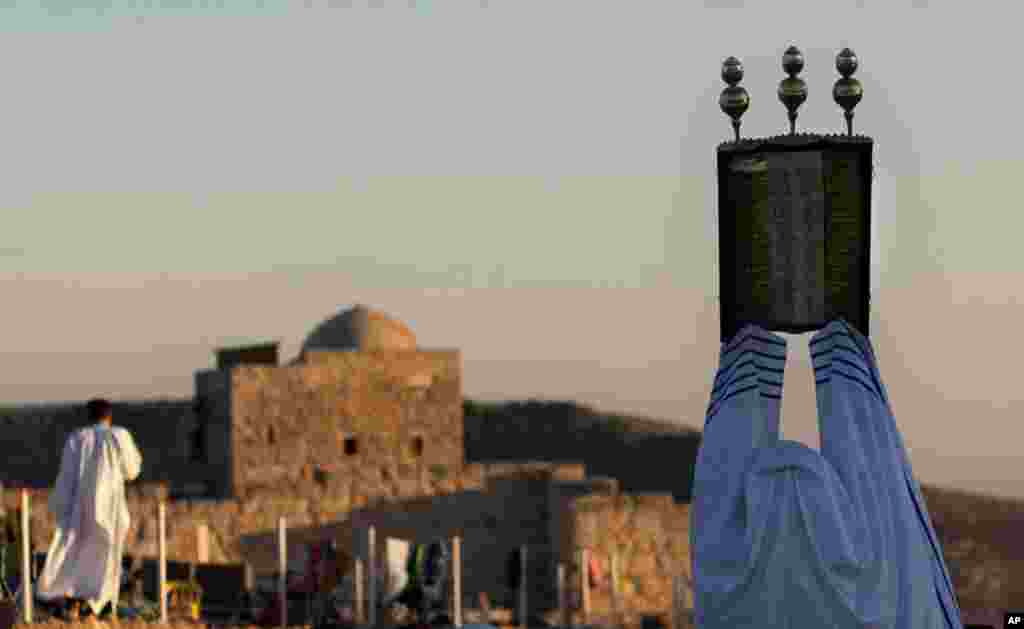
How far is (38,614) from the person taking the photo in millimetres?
17219

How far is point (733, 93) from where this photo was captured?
1185cm

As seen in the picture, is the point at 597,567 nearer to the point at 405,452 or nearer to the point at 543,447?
the point at 405,452

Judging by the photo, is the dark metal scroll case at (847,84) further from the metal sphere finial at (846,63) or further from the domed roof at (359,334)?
the domed roof at (359,334)

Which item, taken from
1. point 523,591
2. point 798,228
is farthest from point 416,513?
point 798,228

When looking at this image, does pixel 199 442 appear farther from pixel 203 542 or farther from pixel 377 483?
pixel 203 542

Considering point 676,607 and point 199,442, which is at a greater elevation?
point 199,442

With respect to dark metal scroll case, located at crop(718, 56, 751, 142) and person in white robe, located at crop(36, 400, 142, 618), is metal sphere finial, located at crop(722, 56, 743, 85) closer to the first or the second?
dark metal scroll case, located at crop(718, 56, 751, 142)

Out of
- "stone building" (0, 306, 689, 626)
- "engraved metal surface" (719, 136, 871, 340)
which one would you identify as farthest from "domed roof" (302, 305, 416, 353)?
"engraved metal surface" (719, 136, 871, 340)

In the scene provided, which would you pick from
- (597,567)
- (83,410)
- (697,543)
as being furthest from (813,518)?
(83,410)

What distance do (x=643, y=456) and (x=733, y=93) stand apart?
36.1m

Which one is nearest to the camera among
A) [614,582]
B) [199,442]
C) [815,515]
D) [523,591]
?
[815,515]

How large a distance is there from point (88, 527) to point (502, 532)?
18671mm

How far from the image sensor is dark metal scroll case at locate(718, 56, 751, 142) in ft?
38.8

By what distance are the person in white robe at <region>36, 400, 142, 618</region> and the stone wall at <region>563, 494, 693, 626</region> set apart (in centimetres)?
1704
